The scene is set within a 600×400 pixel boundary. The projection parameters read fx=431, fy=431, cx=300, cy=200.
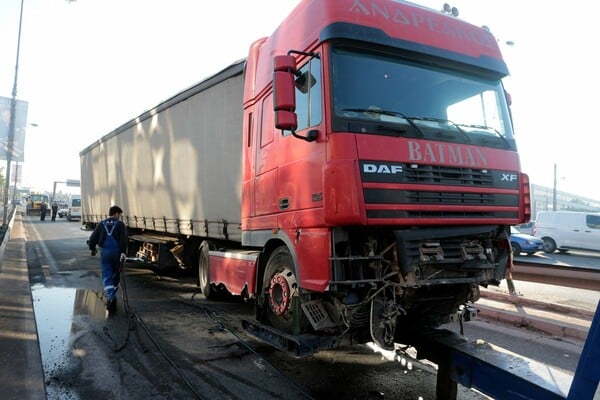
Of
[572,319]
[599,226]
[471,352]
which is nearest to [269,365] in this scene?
[471,352]

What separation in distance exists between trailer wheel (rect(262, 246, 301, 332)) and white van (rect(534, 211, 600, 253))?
65.6ft

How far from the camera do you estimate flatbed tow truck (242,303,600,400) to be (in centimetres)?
236

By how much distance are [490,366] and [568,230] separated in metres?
20.7

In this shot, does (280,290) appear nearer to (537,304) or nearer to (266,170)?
(266,170)

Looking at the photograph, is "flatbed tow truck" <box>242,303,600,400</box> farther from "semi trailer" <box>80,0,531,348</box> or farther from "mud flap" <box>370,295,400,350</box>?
"mud flap" <box>370,295,400,350</box>

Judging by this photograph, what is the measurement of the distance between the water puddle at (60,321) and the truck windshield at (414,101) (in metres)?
3.63

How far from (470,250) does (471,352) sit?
36.1 inches

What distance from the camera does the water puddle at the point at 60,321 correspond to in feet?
14.4

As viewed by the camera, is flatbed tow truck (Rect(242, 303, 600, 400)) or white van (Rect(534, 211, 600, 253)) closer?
flatbed tow truck (Rect(242, 303, 600, 400))

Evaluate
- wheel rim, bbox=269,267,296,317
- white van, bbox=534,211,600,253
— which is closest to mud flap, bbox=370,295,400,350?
wheel rim, bbox=269,267,296,317

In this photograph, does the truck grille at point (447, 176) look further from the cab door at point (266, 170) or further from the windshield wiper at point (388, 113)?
the cab door at point (266, 170)

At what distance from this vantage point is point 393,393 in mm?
4148

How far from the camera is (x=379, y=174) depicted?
11.6 ft

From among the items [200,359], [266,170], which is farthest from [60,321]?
[266,170]
